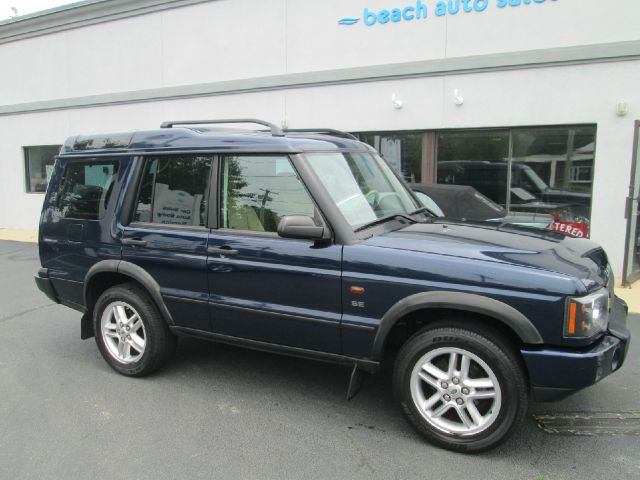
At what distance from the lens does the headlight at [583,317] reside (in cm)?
274

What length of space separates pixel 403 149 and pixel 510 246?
703 cm

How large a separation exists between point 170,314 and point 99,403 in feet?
2.66

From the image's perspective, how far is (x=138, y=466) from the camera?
9.91 ft

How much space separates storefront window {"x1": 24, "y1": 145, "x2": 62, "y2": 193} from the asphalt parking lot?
1145 cm

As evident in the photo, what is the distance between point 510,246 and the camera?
318 cm

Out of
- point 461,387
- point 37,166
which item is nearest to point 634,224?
point 461,387

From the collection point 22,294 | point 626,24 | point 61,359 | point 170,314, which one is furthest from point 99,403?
point 626,24

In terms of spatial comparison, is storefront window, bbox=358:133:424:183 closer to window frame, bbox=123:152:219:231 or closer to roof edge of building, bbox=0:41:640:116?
roof edge of building, bbox=0:41:640:116

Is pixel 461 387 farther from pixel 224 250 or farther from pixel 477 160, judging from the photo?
pixel 477 160

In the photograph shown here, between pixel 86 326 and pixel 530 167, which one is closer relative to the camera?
pixel 86 326

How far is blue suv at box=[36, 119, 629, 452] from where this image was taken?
114 inches

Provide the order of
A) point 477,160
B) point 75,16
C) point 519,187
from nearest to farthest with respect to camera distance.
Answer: point 519,187
point 477,160
point 75,16

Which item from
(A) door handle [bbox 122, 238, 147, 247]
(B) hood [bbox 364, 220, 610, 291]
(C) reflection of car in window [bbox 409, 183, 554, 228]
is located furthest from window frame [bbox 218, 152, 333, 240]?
(C) reflection of car in window [bbox 409, 183, 554, 228]

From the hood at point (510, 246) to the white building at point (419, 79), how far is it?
4.86 m
